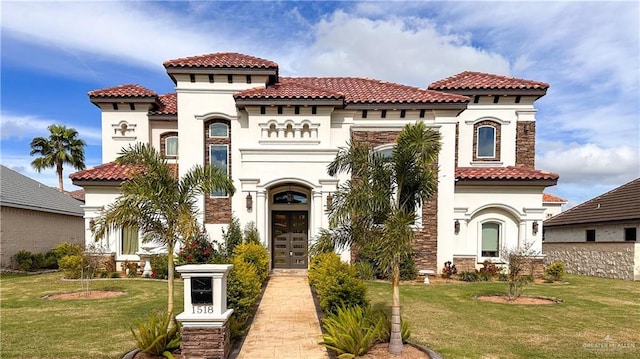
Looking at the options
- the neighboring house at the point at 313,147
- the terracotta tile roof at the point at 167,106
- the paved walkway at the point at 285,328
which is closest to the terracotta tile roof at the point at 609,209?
the neighboring house at the point at 313,147

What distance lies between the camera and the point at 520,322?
9734 mm

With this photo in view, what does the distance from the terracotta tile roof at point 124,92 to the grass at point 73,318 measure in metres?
9.25

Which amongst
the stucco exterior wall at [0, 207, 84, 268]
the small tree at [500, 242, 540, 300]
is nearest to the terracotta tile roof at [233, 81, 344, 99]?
the small tree at [500, 242, 540, 300]

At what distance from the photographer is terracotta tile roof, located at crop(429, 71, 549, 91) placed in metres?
18.5

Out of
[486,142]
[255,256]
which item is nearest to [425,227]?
[486,142]

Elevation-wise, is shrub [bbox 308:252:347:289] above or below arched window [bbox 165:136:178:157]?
below

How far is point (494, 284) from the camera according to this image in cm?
1561

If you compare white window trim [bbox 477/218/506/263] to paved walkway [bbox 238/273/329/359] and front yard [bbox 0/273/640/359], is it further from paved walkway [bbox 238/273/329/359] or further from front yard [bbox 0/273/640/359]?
paved walkway [bbox 238/273/329/359]

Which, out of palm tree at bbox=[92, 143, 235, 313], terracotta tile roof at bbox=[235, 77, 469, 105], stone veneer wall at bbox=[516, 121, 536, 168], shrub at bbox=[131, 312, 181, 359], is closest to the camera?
shrub at bbox=[131, 312, 181, 359]

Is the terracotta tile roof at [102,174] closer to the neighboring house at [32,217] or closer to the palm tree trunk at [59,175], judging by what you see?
the neighboring house at [32,217]

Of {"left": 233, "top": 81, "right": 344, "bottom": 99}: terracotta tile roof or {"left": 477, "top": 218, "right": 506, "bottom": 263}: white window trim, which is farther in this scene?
{"left": 477, "top": 218, "right": 506, "bottom": 263}: white window trim

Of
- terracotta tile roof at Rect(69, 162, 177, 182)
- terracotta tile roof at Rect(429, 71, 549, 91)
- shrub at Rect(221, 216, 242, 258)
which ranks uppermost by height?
terracotta tile roof at Rect(429, 71, 549, 91)

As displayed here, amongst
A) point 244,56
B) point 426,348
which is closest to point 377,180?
point 426,348

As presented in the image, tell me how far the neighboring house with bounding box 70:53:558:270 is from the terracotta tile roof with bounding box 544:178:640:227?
5.98 metres
